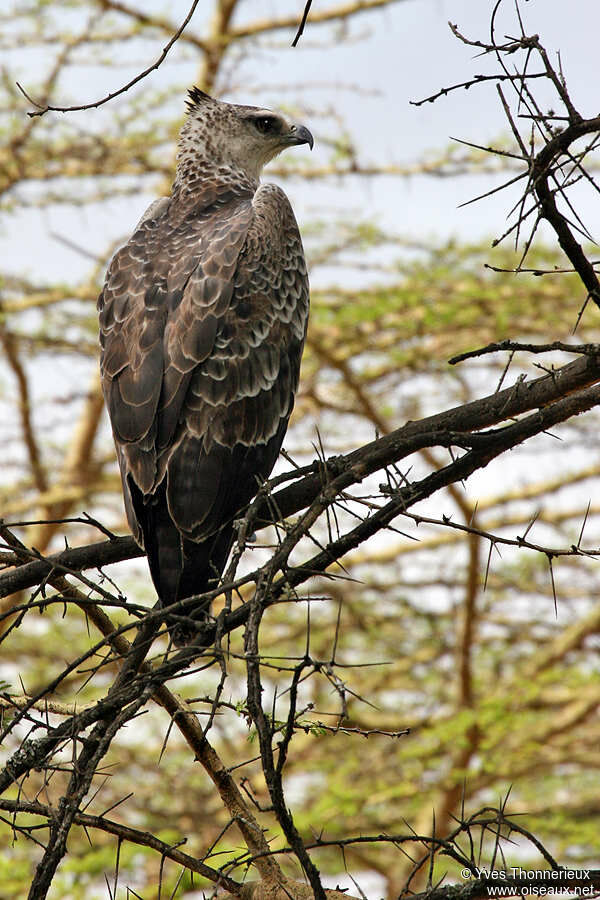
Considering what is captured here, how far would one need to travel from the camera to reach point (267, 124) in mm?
6449

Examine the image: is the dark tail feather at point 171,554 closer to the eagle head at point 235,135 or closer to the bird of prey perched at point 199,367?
Result: the bird of prey perched at point 199,367

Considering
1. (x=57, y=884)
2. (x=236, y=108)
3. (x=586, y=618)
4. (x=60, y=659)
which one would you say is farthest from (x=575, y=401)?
(x=60, y=659)

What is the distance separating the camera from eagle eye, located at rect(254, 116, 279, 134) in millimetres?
6426

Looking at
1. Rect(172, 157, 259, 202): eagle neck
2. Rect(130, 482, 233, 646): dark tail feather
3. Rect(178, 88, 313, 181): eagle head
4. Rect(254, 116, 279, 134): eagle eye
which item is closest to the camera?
Rect(130, 482, 233, 646): dark tail feather

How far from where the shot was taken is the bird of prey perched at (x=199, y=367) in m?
4.18

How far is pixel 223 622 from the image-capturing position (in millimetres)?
2490

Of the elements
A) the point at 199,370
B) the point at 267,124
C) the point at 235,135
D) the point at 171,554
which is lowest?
the point at 171,554

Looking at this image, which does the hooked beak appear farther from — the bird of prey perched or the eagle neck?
the bird of prey perched

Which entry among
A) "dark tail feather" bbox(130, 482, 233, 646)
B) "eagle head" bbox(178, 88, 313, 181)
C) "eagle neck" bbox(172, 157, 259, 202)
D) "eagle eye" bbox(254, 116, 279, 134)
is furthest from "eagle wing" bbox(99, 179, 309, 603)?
"eagle eye" bbox(254, 116, 279, 134)

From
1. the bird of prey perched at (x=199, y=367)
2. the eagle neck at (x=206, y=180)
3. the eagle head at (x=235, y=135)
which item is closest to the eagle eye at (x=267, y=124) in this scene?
the eagle head at (x=235, y=135)

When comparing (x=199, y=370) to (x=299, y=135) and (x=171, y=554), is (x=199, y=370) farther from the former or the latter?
(x=299, y=135)

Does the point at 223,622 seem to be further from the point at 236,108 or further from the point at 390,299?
the point at 390,299

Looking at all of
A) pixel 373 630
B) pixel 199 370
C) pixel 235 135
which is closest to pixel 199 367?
pixel 199 370

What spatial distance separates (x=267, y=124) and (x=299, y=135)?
0.20 metres
